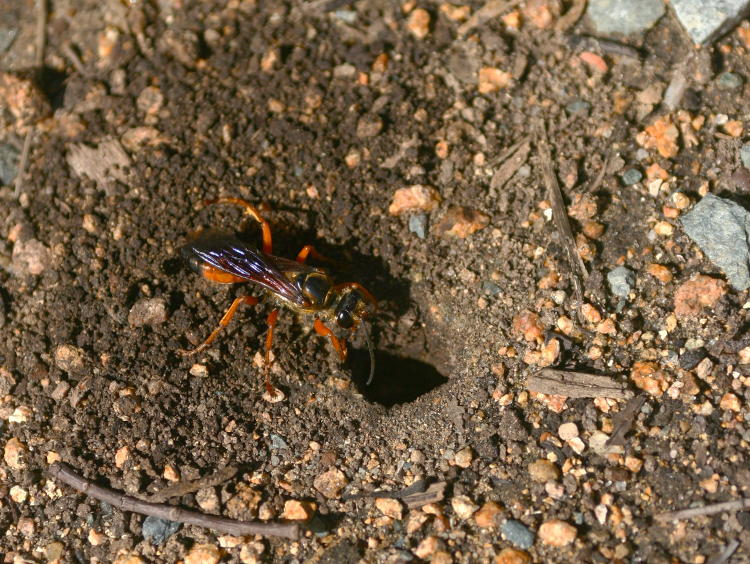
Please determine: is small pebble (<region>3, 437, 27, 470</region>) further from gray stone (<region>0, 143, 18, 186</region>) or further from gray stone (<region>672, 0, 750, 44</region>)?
gray stone (<region>672, 0, 750, 44</region>)

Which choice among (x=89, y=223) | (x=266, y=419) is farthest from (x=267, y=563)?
(x=89, y=223)

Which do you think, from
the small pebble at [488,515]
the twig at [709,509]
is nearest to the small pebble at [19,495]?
the small pebble at [488,515]

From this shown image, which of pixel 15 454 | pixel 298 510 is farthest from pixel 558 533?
pixel 15 454

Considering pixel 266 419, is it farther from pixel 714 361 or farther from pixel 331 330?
pixel 714 361

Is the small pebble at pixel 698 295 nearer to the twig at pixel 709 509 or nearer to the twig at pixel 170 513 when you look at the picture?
the twig at pixel 709 509

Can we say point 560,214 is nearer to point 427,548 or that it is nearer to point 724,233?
point 724,233

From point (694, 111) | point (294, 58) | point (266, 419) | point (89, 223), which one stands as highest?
point (694, 111)

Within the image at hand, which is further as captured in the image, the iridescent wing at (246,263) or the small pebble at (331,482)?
the iridescent wing at (246,263)
